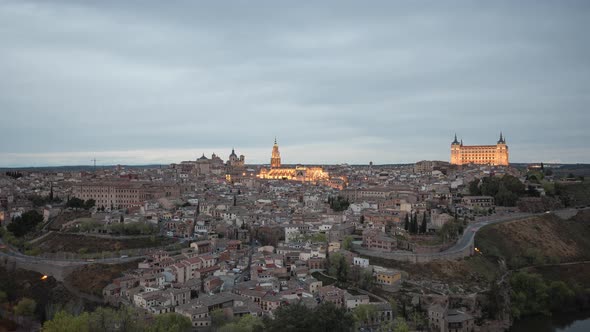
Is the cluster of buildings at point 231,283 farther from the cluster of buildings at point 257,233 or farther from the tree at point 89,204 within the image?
the tree at point 89,204

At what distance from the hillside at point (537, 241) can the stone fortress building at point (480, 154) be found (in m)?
37.2

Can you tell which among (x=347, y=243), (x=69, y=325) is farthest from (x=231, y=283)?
(x=69, y=325)

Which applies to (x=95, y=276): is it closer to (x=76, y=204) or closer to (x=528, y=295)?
(x=76, y=204)

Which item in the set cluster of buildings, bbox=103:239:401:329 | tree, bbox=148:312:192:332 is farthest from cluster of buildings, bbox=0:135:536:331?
tree, bbox=148:312:192:332

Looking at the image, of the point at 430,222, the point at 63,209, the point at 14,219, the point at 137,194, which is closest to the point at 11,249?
the point at 14,219

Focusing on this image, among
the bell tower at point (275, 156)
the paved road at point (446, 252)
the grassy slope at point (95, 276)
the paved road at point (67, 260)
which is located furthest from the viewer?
the bell tower at point (275, 156)

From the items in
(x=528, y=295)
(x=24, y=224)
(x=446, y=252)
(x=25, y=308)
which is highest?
(x=24, y=224)

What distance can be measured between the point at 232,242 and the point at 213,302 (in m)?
10.4

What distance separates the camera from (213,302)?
22.3 m

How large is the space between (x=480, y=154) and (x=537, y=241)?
148 feet

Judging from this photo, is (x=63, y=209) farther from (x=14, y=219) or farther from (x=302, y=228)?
(x=302, y=228)

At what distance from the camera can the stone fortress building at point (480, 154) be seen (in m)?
78.7

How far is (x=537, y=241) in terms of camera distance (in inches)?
1473

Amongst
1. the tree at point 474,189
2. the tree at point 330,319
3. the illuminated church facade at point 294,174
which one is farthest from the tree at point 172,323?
the illuminated church facade at point 294,174
